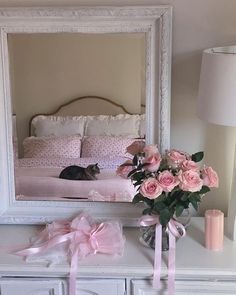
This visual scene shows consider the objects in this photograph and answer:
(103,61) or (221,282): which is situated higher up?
(103,61)

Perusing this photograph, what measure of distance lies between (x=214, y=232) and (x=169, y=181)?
0.87 feet

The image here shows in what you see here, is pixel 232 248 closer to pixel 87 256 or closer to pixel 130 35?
pixel 87 256

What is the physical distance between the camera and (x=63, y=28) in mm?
1762

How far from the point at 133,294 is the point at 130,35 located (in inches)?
35.7

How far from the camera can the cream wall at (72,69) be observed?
1771 millimetres

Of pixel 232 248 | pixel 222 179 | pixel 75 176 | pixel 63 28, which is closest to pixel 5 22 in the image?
pixel 63 28

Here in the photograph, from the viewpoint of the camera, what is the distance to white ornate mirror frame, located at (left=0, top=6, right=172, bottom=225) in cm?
173

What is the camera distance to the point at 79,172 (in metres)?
1.84

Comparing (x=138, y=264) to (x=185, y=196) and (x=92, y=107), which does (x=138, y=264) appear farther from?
(x=92, y=107)

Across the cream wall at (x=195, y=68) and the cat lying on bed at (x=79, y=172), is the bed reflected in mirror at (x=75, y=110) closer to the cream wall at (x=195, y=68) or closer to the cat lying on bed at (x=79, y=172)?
the cat lying on bed at (x=79, y=172)

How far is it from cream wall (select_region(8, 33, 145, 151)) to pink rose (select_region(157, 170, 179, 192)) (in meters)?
0.36

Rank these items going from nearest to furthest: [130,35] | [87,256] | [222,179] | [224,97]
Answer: [224,97], [87,256], [130,35], [222,179]

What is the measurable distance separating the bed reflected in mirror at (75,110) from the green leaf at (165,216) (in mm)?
258

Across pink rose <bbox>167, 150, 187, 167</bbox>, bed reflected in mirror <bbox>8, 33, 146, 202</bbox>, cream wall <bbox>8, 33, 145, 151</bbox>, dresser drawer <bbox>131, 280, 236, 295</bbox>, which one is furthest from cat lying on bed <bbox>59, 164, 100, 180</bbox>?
dresser drawer <bbox>131, 280, 236, 295</bbox>
